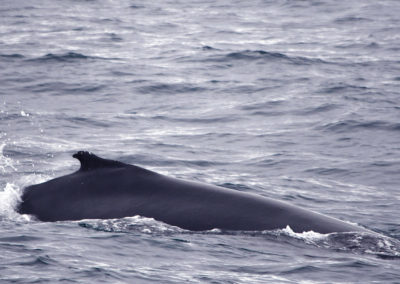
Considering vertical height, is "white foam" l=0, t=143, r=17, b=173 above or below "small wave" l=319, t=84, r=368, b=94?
below

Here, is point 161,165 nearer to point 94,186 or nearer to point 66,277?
point 94,186

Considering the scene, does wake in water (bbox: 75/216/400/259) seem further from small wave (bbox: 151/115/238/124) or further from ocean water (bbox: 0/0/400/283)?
small wave (bbox: 151/115/238/124)

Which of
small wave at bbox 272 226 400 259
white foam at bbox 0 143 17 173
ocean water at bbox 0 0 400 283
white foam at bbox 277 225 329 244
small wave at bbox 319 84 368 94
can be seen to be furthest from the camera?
small wave at bbox 319 84 368 94

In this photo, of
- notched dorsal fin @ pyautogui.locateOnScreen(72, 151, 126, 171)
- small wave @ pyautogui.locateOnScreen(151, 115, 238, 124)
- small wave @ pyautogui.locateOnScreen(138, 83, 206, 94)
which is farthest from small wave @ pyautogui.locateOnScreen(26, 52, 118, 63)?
notched dorsal fin @ pyautogui.locateOnScreen(72, 151, 126, 171)

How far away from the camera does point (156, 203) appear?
11953mm

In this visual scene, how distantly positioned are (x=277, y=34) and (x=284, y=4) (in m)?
8.71

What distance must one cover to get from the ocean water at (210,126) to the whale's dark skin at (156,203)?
20 cm

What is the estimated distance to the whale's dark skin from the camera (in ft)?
38.4

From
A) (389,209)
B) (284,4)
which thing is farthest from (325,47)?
(389,209)

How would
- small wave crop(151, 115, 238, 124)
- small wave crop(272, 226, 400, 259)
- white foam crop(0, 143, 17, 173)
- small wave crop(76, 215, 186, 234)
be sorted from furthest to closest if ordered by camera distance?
1. small wave crop(151, 115, 238, 124)
2. white foam crop(0, 143, 17, 173)
3. small wave crop(76, 215, 186, 234)
4. small wave crop(272, 226, 400, 259)

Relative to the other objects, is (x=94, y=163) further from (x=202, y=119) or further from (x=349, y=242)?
(x=202, y=119)

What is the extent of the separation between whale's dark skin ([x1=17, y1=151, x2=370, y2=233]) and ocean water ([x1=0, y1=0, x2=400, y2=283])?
205mm

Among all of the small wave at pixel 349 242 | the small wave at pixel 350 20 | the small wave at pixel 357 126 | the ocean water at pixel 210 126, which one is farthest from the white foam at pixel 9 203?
the small wave at pixel 350 20

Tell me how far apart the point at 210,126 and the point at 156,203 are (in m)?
9.29
